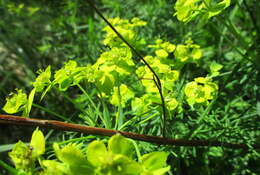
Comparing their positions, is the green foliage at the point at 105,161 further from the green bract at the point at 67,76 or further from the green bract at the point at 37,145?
the green bract at the point at 67,76

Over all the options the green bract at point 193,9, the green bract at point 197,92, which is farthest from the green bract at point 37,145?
the green bract at point 193,9

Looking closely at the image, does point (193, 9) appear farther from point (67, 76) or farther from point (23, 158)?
point (23, 158)

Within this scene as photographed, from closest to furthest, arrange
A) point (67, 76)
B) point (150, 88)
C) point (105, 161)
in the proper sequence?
point (105, 161) < point (67, 76) < point (150, 88)

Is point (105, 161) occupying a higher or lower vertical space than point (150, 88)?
lower

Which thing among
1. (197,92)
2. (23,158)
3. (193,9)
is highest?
(193,9)

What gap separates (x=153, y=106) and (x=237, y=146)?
0.47 meters

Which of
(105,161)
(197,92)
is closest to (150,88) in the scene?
(197,92)

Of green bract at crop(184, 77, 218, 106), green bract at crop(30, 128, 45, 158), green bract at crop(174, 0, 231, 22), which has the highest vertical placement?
green bract at crop(174, 0, 231, 22)

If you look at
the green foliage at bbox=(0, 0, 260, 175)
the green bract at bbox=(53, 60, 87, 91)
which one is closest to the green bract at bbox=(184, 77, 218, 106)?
the green foliage at bbox=(0, 0, 260, 175)

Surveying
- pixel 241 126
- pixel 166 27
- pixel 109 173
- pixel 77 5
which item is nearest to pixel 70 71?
pixel 109 173

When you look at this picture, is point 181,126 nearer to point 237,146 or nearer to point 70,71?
point 237,146

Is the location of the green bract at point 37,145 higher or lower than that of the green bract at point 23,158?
higher

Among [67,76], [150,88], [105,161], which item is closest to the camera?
[105,161]

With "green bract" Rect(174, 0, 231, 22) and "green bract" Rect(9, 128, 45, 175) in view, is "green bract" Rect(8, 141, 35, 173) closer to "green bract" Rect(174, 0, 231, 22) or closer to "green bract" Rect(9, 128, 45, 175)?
"green bract" Rect(9, 128, 45, 175)
